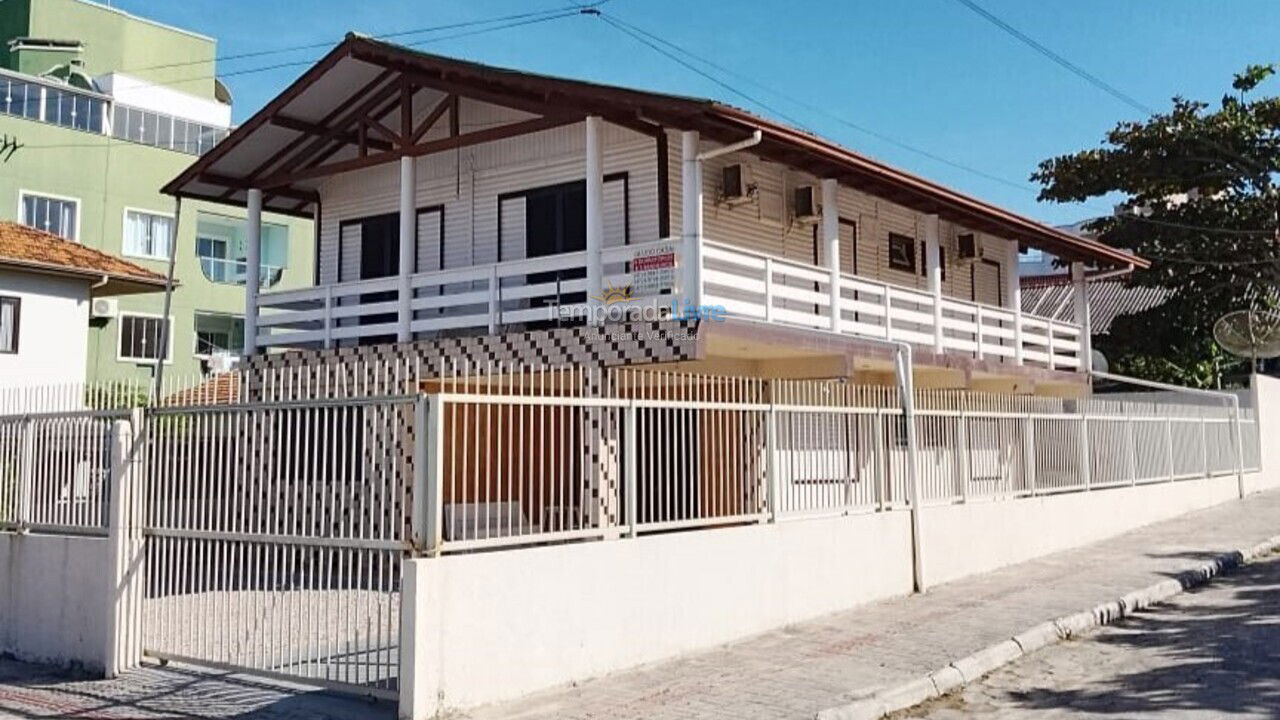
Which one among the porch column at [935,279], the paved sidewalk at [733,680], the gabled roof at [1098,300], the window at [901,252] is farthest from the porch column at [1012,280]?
the gabled roof at [1098,300]

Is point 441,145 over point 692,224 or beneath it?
over

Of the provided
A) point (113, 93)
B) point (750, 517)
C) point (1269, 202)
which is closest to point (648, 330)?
point (750, 517)

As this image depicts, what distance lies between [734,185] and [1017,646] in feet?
24.7

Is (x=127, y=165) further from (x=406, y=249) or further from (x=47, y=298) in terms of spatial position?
(x=406, y=249)

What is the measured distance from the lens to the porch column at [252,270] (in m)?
17.1

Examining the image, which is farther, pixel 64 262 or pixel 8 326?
pixel 64 262

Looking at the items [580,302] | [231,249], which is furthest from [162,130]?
[580,302]

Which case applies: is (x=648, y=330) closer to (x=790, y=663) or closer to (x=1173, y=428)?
(x=790, y=663)

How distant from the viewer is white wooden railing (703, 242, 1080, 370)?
1386 cm

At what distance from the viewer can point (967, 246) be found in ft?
→ 66.9

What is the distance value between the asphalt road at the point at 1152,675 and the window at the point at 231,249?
31178 millimetres

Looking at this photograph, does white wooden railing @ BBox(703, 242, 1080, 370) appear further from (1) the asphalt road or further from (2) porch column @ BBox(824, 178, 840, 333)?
(1) the asphalt road

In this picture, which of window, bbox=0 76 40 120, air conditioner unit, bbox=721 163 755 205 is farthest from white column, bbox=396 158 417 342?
window, bbox=0 76 40 120

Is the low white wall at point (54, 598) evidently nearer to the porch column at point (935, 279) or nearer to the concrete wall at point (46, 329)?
the porch column at point (935, 279)
